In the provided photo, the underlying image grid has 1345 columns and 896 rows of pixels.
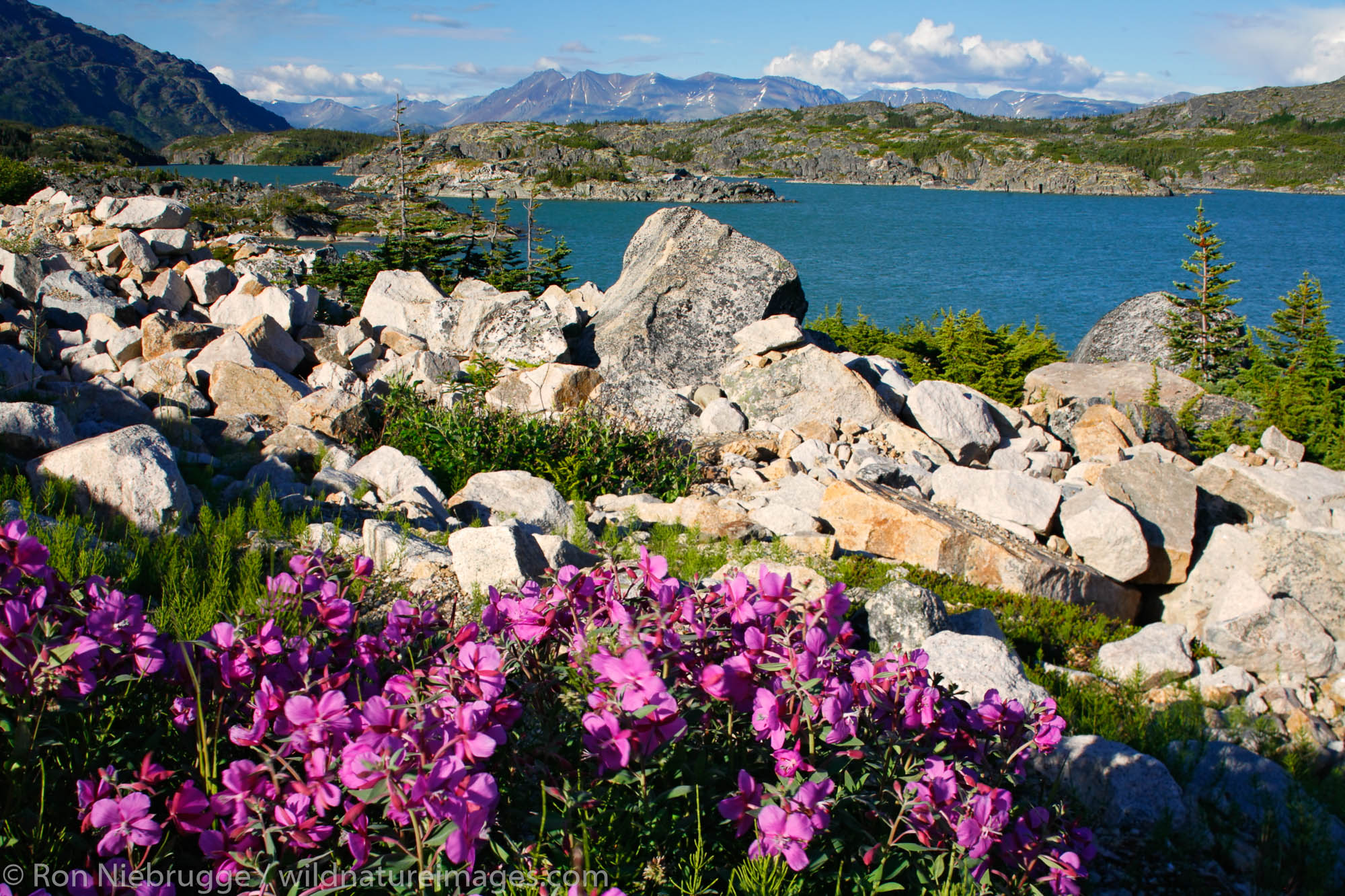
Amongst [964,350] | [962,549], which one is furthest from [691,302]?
[962,549]

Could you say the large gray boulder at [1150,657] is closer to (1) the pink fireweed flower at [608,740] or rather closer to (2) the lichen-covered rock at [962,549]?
(2) the lichen-covered rock at [962,549]

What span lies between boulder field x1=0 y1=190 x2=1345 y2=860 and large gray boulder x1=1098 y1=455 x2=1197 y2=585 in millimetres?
25

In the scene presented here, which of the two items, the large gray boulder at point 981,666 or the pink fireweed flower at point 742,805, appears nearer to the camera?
the pink fireweed flower at point 742,805

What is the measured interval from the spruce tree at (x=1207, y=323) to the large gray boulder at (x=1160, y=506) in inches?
265

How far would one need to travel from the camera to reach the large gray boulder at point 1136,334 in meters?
14.1

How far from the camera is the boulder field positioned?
4.67 meters

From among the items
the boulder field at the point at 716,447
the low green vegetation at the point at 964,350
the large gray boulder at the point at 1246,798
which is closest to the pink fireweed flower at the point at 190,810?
the boulder field at the point at 716,447

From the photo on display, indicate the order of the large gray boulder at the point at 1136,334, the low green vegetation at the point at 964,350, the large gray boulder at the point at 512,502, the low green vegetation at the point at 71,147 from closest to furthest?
1. the large gray boulder at the point at 512,502
2. the low green vegetation at the point at 964,350
3. the large gray boulder at the point at 1136,334
4. the low green vegetation at the point at 71,147

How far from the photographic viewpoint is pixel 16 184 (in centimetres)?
1744

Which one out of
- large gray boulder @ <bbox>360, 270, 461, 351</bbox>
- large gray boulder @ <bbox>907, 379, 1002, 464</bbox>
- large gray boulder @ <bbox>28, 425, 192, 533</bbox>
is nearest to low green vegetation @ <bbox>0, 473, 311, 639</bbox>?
large gray boulder @ <bbox>28, 425, 192, 533</bbox>

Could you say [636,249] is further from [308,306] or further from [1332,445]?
[1332,445]

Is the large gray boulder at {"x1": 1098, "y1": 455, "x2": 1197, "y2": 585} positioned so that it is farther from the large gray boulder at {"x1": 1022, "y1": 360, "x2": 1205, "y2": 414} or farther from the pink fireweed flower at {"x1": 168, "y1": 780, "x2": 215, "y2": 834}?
the pink fireweed flower at {"x1": 168, "y1": 780, "x2": 215, "y2": 834}

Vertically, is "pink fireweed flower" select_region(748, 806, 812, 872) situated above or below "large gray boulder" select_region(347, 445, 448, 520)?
above

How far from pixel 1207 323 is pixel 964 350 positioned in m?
4.26
